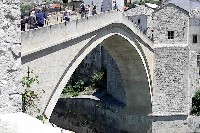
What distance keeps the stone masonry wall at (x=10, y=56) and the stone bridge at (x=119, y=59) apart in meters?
5.65

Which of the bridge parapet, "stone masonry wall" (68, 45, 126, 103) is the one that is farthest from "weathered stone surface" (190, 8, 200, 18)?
the bridge parapet

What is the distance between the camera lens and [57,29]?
34.5 ft

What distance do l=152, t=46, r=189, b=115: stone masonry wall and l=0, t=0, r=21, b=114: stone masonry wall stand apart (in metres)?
14.4

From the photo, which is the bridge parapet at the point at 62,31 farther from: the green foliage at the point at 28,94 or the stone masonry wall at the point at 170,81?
the stone masonry wall at the point at 170,81

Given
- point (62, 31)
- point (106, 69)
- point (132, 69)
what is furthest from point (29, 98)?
point (106, 69)

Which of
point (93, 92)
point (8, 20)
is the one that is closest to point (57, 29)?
point (8, 20)

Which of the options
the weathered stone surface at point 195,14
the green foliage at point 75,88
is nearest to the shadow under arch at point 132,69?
the green foliage at point 75,88

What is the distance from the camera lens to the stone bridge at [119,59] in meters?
10.1

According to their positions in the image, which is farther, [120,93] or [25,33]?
[120,93]

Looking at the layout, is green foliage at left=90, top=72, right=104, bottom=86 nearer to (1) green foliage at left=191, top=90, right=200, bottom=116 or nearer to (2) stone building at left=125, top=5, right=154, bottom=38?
(2) stone building at left=125, top=5, right=154, bottom=38

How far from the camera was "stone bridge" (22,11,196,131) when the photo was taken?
1008 centimetres

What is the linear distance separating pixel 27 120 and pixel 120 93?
1725 centimetres

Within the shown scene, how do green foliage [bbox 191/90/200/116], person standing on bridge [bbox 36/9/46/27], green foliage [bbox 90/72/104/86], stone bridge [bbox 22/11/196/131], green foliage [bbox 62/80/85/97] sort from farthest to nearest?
green foliage [bbox 62/80/85/97], green foliage [bbox 90/72/104/86], green foliage [bbox 191/90/200/116], person standing on bridge [bbox 36/9/46/27], stone bridge [bbox 22/11/196/131]

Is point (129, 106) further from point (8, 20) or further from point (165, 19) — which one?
point (8, 20)
